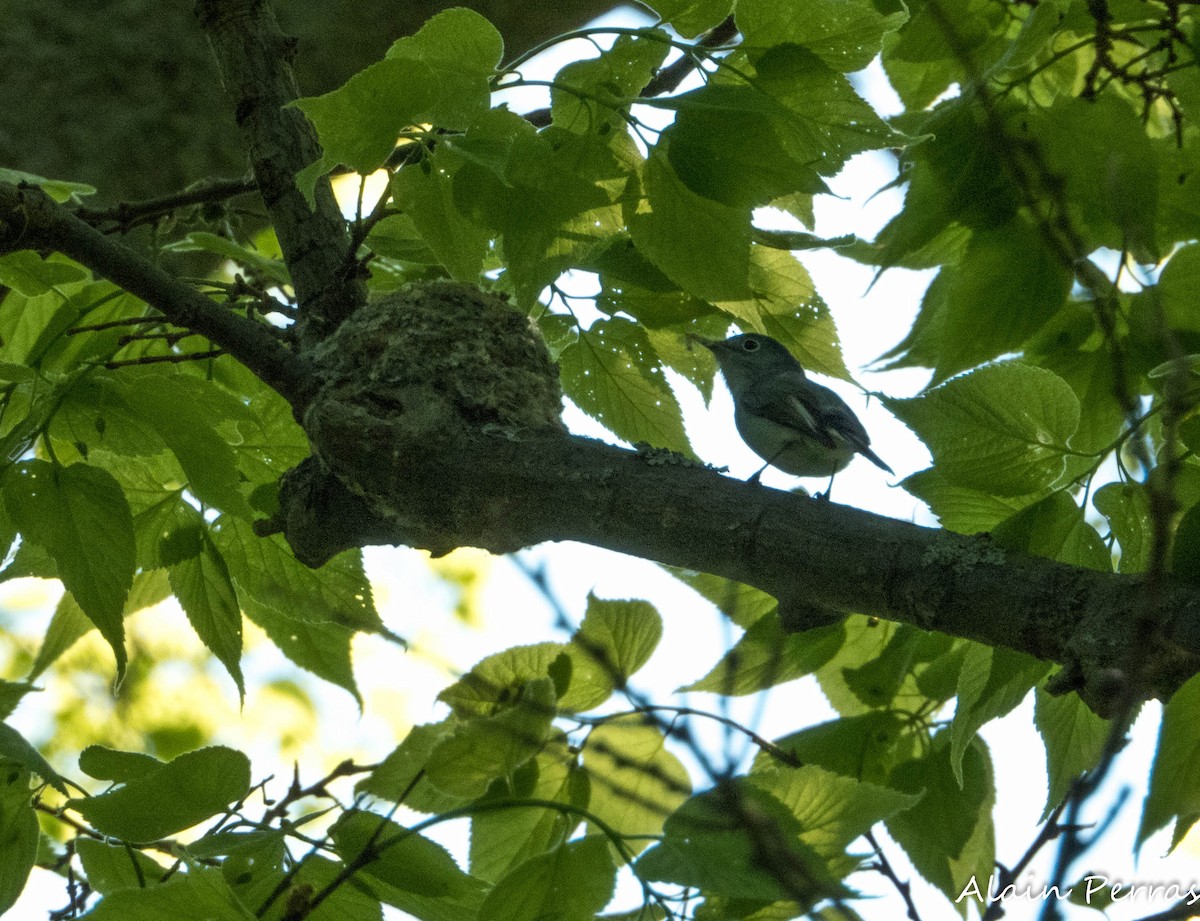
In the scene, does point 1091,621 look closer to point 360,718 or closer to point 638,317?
point 638,317

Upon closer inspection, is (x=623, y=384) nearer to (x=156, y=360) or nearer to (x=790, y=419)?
(x=156, y=360)

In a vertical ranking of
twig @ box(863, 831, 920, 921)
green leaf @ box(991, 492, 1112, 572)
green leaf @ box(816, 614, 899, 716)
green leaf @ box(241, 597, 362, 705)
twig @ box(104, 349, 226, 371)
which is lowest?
twig @ box(863, 831, 920, 921)

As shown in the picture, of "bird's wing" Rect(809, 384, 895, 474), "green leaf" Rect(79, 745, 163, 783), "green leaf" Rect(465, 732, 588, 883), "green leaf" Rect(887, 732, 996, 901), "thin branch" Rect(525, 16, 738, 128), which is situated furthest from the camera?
"bird's wing" Rect(809, 384, 895, 474)

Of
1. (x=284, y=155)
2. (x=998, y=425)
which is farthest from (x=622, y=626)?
(x=284, y=155)

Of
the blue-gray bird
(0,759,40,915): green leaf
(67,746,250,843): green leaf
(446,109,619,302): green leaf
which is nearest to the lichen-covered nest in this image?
(446,109,619,302): green leaf

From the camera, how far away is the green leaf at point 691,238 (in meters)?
2.28

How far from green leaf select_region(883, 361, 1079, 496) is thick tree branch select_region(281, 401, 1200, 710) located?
0.74 feet

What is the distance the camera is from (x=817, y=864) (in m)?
1.81

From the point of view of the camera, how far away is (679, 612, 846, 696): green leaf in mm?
2498

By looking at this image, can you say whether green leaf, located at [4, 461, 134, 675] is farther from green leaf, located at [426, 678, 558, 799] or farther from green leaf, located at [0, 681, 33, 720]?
green leaf, located at [426, 678, 558, 799]

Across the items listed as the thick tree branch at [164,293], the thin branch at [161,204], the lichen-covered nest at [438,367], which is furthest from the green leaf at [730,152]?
the thin branch at [161,204]

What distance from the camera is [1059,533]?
2135 millimetres

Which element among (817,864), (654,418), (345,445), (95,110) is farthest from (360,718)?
(95,110)

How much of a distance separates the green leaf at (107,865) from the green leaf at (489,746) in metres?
0.65
